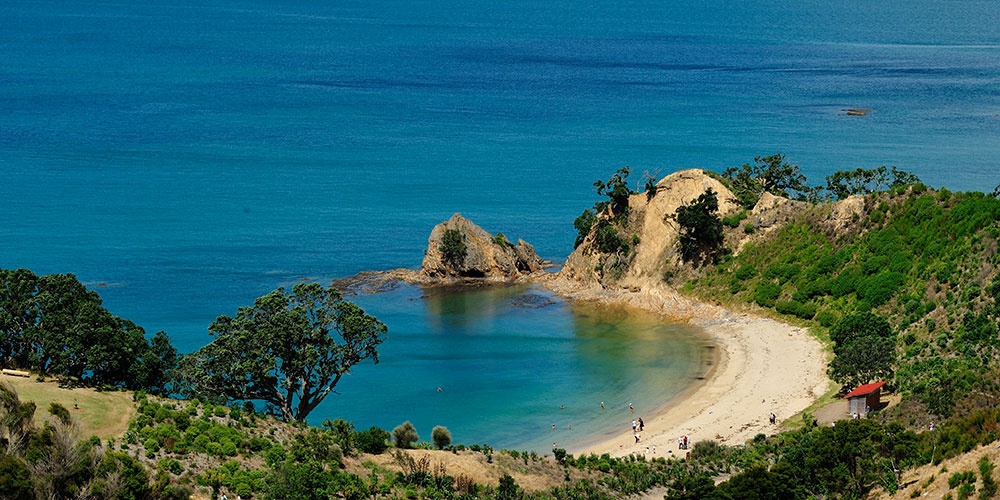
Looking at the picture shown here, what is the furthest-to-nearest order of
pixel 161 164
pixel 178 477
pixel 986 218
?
pixel 161 164
pixel 986 218
pixel 178 477

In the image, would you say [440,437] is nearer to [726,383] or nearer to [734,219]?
[726,383]

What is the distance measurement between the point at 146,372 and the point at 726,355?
43.3 meters

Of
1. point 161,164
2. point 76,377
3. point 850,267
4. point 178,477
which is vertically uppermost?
point 161,164

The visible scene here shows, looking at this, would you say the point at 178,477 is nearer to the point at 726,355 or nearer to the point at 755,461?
the point at 755,461

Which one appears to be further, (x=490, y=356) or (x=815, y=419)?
(x=490, y=356)

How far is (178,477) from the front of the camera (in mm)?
56469

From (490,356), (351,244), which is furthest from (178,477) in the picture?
(351,244)

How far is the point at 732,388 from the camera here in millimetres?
89750

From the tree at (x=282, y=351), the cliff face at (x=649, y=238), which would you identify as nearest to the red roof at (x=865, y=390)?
the tree at (x=282, y=351)

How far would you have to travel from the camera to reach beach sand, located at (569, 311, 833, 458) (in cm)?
8031

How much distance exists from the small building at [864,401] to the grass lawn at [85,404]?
3930 centimetres

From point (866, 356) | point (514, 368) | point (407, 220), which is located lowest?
point (514, 368)

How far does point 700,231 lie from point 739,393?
26.8 meters

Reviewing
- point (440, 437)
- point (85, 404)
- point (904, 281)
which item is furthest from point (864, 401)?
point (85, 404)
